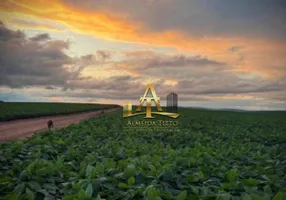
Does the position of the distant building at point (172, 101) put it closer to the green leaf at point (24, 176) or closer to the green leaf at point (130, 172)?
the green leaf at point (130, 172)

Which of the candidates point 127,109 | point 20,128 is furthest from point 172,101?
point 20,128

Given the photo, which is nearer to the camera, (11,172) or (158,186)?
(158,186)

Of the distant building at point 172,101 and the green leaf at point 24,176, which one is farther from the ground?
the distant building at point 172,101

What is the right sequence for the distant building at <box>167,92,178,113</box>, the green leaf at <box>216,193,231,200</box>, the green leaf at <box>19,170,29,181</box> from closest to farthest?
the green leaf at <box>216,193,231,200</box>, the green leaf at <box>19,170,29,181</box>, the distant building at <box>167,92,178,113</box>

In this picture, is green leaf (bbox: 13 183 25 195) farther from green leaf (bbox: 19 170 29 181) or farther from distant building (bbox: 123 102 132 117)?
distant building (bbox: 123 102 132 117)

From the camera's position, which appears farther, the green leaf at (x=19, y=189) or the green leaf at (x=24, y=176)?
the green leaf at (x=24, y=176)

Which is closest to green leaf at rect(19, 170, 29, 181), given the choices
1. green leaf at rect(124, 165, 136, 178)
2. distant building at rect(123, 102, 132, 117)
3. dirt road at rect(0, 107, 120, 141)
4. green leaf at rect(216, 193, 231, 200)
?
green leaf at rect(124, 165, 136, 178)

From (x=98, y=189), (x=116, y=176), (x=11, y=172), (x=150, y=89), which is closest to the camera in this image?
(x=98, y=189)

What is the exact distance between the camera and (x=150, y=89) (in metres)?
8.83

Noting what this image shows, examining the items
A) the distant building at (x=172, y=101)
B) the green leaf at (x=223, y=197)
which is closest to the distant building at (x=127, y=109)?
the distant building at (x=172, y=101)

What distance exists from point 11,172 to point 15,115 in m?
26.3

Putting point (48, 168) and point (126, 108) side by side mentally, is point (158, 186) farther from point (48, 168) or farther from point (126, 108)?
point (126, 108)

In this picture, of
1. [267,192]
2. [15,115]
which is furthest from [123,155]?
[15,115]

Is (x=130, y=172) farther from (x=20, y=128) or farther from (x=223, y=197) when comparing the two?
(x=20, y=128)
